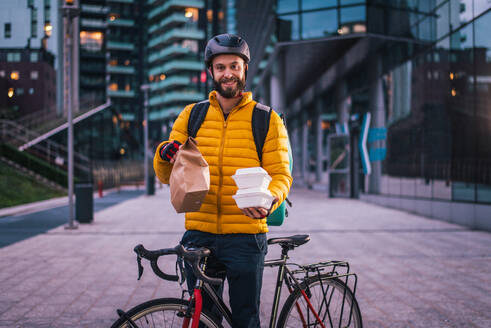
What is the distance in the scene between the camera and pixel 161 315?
2.26 metres

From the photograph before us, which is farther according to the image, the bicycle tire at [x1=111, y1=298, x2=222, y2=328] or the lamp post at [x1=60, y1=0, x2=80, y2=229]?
the lamp post at [x1=60, y1=0, x2=80, y2=229]

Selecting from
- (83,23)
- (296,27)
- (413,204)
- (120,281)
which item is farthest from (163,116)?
(120,281)

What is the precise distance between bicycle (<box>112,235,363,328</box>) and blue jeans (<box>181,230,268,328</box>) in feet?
0.28

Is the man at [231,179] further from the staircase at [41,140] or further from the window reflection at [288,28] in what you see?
the staircase at [41,140]

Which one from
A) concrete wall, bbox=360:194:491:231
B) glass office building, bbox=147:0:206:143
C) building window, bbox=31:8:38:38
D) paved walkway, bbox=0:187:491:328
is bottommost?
paved walkway, bbox=0:187:491:328

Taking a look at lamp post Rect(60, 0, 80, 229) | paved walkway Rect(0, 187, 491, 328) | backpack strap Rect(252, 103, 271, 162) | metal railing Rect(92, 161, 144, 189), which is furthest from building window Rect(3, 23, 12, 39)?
metal railing Rect(92, 161, 144, 189)

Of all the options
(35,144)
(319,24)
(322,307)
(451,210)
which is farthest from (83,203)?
(35,144)

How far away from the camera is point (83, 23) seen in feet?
249

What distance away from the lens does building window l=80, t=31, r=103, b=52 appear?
78000 mm

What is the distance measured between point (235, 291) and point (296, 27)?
56.4 ft

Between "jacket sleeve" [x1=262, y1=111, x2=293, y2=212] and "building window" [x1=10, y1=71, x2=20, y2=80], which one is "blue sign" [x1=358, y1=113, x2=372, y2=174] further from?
"jacket sleeve" [x1=262, y1=111, x2=293, y2=212]

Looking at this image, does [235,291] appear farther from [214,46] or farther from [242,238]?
[214,46]

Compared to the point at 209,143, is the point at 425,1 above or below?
above

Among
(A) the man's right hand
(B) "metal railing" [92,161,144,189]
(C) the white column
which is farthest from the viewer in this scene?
(B) "metal railing" [92,161,144,189]
